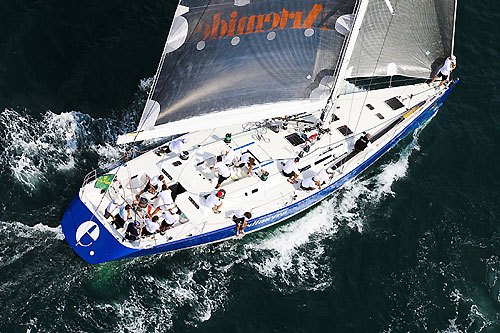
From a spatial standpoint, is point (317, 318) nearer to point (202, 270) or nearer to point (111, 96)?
point (202, 270)

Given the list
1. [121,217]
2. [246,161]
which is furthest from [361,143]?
[121,217]

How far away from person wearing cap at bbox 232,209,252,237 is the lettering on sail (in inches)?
292

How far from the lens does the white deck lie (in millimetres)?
27562

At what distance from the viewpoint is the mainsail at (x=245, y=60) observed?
25734 millimetres

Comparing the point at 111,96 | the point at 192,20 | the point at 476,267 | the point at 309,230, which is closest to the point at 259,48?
the point at 192,20

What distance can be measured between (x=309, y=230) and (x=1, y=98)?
663 inches

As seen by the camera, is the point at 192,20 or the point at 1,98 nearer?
the point at 192,20

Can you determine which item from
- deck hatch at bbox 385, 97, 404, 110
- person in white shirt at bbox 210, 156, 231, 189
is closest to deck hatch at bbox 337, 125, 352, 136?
deck hatch at bbox 385, 97, 404, 110

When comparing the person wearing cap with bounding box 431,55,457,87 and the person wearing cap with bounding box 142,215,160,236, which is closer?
the person wearing cap with bounding box 142,215,160,236

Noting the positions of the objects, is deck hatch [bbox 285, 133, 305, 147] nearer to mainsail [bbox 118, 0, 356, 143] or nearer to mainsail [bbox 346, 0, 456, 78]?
mainsail [bbox 346, 0, 456, 78]

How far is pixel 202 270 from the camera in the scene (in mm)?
27734

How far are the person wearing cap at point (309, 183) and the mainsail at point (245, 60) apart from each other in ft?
13.0

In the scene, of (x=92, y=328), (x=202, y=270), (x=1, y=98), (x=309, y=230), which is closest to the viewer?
(x=92, y=328)

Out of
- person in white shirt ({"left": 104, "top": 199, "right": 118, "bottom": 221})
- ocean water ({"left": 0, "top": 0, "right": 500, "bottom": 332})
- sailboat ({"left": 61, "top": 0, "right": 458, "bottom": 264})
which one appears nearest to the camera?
sailboat ({"left": 61, "top": 0, "right": 458, "bottom": 264})
